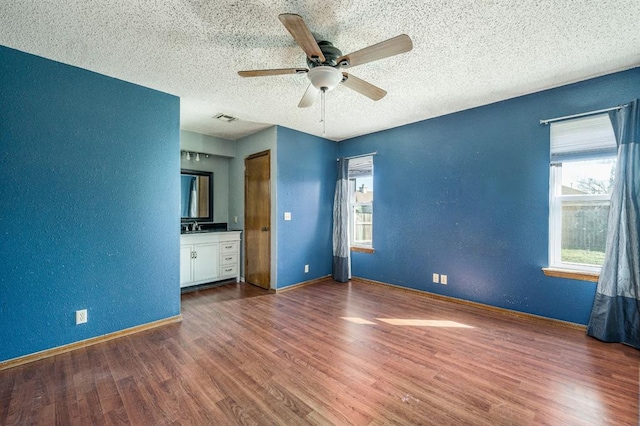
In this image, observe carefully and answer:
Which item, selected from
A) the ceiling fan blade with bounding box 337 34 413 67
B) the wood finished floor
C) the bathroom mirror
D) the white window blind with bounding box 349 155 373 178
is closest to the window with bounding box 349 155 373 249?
the white window blind with bounding box 349 155 373 178

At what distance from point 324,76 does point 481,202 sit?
8.46 ft

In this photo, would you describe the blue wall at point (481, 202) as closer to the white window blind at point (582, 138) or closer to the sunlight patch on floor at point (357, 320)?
the white window blind at point (582, 138)

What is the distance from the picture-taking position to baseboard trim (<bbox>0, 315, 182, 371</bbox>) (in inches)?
81.3

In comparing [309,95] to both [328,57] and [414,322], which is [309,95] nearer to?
[328,57]

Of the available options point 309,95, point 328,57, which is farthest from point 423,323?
point 328,57

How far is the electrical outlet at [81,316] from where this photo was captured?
2.33 meters

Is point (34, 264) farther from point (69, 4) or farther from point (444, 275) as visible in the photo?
point (444, 275)

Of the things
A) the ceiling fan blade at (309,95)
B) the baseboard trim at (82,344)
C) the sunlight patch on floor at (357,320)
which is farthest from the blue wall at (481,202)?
the baseboard trim at (82,344)

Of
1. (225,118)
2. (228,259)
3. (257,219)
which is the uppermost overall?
(225,118)

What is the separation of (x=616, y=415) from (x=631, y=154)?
214 cm

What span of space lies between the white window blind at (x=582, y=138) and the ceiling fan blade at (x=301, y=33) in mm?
2706

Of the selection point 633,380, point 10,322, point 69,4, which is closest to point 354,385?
point 633,380

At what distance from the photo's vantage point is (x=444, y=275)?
3590 mm

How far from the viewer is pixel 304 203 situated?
14.3 ft
